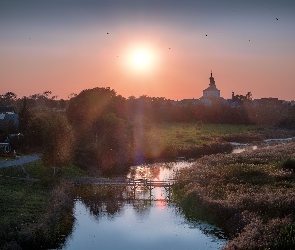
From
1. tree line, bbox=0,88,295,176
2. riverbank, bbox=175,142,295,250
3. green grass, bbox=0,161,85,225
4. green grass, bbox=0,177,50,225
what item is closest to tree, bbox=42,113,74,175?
tree line, bbox=0,88,295,176

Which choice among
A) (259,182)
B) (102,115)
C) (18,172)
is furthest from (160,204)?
(102,115)

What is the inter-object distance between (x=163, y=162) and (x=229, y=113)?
69.9 metres

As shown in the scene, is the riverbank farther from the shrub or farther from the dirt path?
the dirt path

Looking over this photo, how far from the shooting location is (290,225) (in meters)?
31.6

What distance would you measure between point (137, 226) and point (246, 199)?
974 cm

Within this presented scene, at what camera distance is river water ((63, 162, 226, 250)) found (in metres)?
34.5

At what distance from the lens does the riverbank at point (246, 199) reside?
31484mm

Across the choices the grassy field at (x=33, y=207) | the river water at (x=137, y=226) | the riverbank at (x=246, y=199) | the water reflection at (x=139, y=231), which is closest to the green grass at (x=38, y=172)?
the grassy field at (x=33, y=207)

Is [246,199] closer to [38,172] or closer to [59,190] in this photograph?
[59,190]

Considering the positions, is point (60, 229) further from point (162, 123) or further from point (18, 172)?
point (162, 123)

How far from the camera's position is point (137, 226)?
1537 inches

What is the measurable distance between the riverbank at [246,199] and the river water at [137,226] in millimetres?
1639

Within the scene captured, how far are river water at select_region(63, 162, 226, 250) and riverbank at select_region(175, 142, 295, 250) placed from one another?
1.64 metres

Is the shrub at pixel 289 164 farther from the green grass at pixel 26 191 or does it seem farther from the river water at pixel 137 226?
the green grass at pixel 26 191
